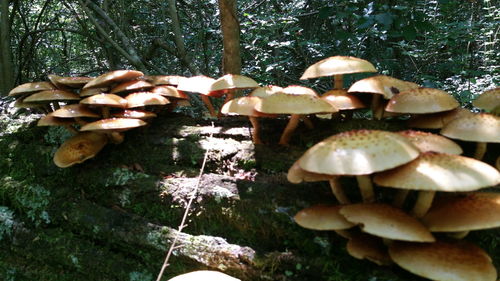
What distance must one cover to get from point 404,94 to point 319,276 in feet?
4.03

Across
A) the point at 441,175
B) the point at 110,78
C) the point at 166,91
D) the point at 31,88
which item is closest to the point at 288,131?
the point at 166,91

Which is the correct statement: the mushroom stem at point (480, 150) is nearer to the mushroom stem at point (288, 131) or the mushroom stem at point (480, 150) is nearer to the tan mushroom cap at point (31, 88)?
the mushroom stem at point (288, 131)

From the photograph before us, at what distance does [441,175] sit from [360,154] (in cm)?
35

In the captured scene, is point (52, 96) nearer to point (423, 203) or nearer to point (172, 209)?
point (172, 209)

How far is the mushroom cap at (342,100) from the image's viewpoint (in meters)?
2.35

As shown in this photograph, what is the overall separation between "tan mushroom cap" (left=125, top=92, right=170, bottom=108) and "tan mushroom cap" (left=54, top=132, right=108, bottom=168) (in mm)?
399

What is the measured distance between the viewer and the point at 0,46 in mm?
5340

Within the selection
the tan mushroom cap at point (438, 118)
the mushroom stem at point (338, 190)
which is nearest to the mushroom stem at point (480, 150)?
the tan mushroom cap at point (438, 118)

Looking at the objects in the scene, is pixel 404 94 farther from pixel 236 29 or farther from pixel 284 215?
pixel 236 29

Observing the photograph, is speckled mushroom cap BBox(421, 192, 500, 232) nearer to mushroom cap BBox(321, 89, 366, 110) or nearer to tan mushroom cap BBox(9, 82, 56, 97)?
mushroom cap BBox(321, 89, 366, 110)

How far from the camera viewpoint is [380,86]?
2.32 m

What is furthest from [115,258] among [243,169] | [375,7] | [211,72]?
[211,72]

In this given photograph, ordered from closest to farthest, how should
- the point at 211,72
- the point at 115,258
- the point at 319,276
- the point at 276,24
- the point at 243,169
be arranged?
1. the point at 319,276
2. the point at 115,258
3. the point at 243,169
4. the point at 276,24
5. the point at 211,72

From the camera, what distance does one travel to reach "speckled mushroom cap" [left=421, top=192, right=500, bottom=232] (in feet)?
5.22
